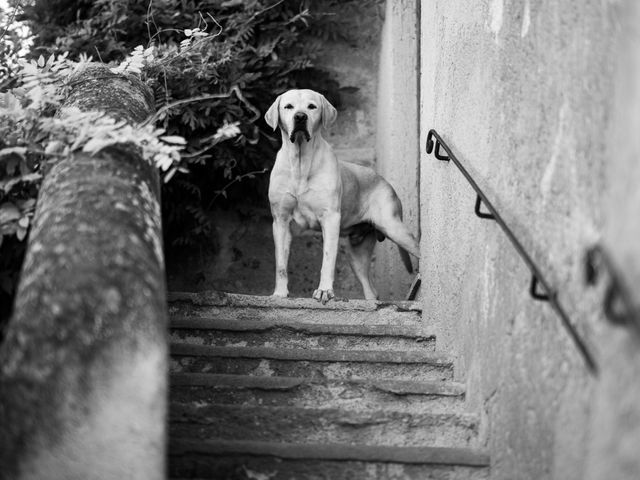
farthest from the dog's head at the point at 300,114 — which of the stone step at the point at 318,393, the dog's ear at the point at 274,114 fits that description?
the stone step at the point at 318,393

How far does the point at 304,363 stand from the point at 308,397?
0.39m

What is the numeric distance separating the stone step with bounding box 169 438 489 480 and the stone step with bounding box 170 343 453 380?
990mm

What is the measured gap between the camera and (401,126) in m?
7.86

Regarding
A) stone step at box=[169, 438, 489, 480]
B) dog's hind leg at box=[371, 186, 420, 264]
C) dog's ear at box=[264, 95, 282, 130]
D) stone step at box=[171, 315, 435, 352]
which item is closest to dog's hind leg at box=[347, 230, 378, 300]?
dog's hind leg at box=[371, 186, 420, 264]

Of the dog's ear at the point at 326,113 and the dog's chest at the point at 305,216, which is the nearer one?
the dog's chest at the point at 305,216

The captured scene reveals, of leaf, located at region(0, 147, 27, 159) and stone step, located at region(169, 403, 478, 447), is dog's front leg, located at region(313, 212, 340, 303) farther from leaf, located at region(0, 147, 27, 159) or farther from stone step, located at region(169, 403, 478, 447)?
leaf, located at region(0, 147, 27, 159)

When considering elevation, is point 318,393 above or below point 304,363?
below

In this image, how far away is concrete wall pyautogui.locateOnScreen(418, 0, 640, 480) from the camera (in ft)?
8.11

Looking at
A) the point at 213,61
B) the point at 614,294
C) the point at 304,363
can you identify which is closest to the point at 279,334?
the point at 304,363

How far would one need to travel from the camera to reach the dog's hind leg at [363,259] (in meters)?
7.60

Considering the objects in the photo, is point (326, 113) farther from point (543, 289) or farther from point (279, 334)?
point (543, 289)

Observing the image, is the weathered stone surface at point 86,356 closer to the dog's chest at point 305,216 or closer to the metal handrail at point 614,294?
the metal handrail at point 614,294

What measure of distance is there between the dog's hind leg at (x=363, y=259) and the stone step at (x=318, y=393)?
10.1 ft

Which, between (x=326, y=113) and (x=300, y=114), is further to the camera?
(x=326, y=113)
